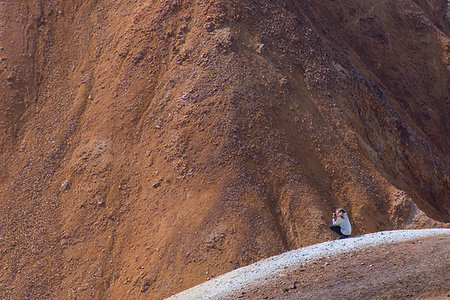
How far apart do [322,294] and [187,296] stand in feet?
16.0

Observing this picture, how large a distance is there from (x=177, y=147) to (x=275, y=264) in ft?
23.3

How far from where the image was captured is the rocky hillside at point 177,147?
60.0 ft

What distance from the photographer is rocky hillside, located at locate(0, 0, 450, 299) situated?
18.3m

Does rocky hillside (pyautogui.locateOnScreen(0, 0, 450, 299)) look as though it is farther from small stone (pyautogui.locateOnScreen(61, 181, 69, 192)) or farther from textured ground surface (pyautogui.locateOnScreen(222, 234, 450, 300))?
textured ground surface (pyautogui.locateOnScreen(222, 234, 450, 300))

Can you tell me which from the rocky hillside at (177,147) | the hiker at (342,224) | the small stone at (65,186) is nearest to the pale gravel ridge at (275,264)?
the hiker at (342,224)

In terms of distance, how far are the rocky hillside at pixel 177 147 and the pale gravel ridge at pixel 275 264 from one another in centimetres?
129

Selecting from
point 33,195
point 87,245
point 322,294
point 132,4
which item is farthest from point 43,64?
point 322,294

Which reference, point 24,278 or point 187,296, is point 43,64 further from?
point 187,296

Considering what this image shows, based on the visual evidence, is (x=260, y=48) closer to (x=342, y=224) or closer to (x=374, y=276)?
(x=342, y=224)

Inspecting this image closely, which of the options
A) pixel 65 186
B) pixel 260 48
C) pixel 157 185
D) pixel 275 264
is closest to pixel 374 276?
pixel 275 264

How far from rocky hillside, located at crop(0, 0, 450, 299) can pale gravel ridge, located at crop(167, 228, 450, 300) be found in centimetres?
129

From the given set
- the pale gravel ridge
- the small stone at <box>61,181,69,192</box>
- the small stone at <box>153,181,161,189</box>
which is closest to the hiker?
the pale gravel ridge

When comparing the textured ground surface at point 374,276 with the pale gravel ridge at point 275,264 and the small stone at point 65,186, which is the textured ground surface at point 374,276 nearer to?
the pale gravel ridge at point 275,264

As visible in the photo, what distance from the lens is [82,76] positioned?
23.5m
